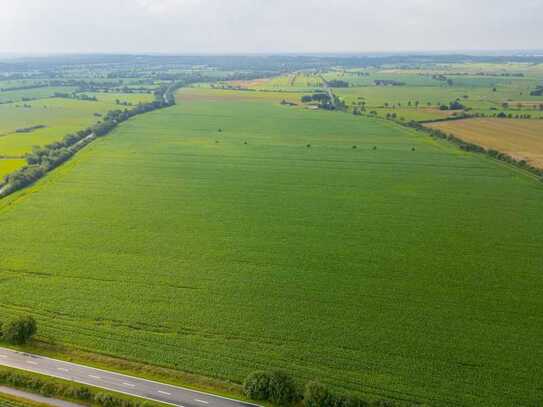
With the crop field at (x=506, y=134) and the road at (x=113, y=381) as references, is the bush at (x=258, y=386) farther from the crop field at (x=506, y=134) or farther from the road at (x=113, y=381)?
the crop field at (x=506, y=134)

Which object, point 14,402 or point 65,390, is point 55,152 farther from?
point 65,390

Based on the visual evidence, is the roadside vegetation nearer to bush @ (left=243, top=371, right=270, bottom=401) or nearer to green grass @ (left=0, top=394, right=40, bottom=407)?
green grass @ (left=0, top=394, right=40, bottom=407)

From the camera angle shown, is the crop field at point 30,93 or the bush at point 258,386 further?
the crop field at point 30,93

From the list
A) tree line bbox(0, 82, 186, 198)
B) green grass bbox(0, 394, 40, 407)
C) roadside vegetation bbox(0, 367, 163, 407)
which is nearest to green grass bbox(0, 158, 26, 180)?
tree line bbox(0, 82, 186, 198)

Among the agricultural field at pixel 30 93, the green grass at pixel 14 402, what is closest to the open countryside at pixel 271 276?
the green grass at pixel 14 402

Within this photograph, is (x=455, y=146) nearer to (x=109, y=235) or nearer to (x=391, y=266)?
(x=391, y=266)

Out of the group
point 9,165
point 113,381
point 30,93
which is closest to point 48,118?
point 9,165

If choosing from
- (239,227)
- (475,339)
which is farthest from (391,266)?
(239,227)
